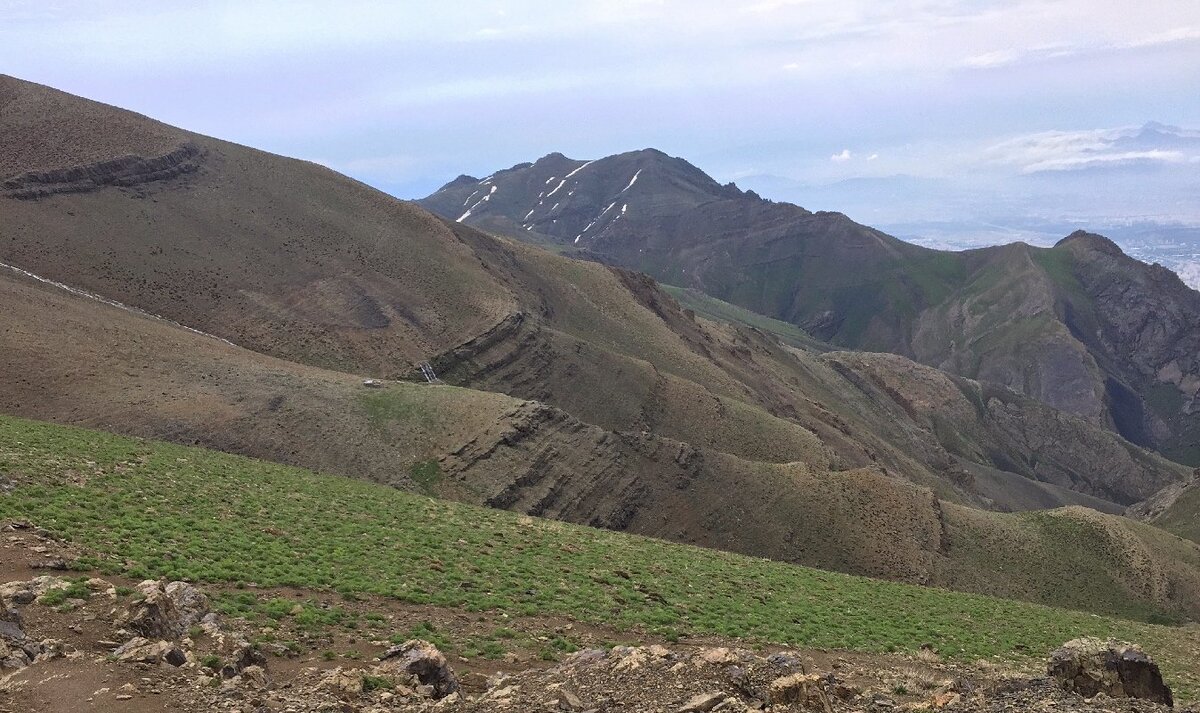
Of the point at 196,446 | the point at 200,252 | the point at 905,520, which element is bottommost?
the point at 905,520

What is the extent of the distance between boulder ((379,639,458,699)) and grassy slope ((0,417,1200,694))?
5548mm

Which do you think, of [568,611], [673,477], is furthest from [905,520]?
[568,611]

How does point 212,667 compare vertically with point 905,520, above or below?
above

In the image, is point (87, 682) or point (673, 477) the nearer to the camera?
point (87, 682)

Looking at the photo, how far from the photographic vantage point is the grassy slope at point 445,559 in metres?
24.0

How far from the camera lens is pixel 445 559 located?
28109mm

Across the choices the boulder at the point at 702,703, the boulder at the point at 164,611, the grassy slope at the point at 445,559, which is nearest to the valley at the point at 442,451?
the grassy slope at the point at 445,559

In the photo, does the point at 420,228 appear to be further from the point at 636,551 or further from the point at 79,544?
the point at 79,544

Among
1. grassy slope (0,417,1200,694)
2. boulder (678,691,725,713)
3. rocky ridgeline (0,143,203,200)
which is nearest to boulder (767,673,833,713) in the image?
boulder (678,691,725,713)

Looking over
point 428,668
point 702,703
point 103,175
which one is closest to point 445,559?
point 428,668

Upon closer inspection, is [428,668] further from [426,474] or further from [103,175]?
[103,175]

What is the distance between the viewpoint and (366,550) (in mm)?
27641

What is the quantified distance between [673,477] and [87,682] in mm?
40670

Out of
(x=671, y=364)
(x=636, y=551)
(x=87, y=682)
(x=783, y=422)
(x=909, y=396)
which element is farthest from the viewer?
(x=909, y=396)
